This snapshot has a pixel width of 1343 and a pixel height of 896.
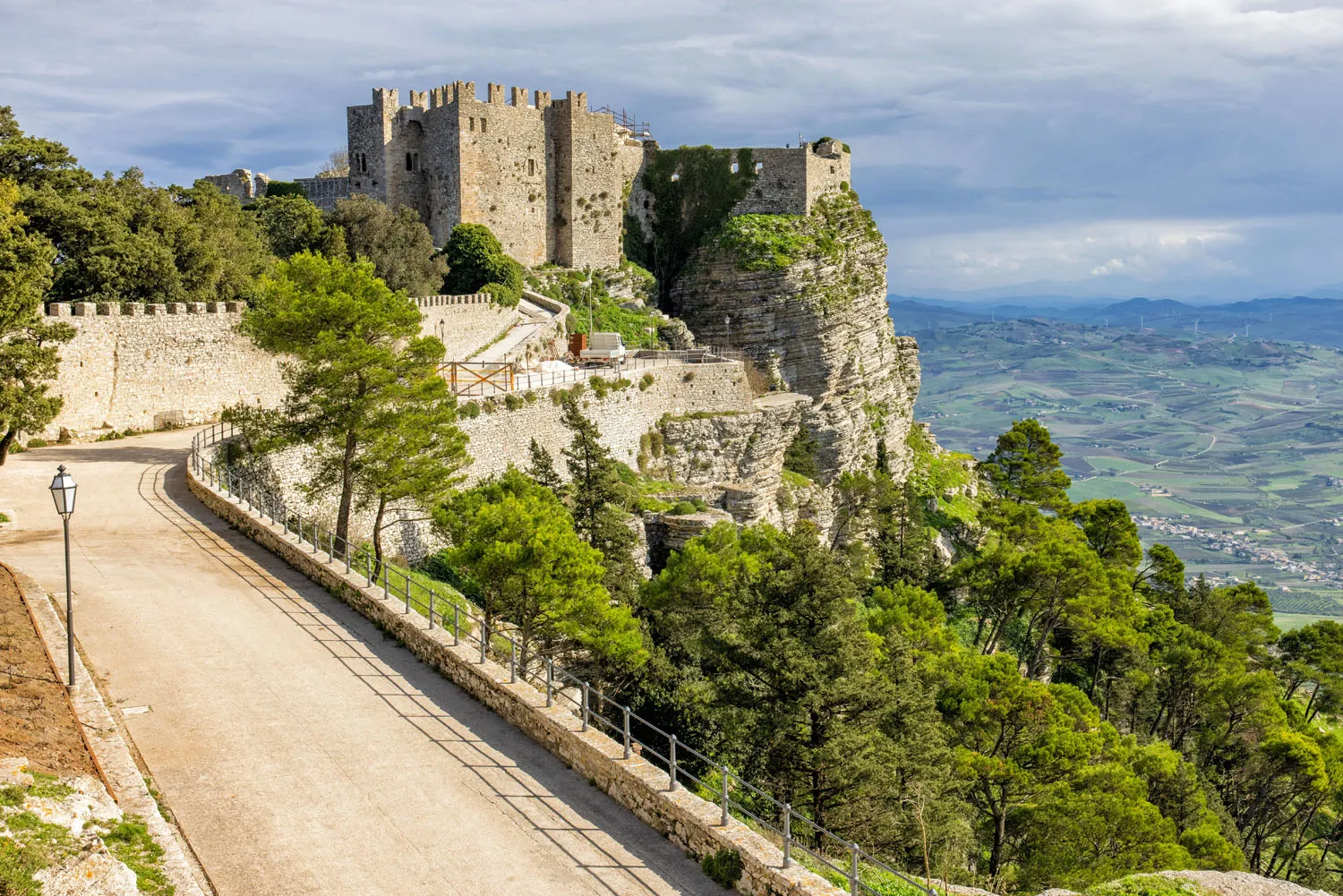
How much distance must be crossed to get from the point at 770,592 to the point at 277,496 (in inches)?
Answer: 532

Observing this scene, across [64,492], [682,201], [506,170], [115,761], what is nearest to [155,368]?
[64,492]

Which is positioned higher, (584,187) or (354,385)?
(584,187)

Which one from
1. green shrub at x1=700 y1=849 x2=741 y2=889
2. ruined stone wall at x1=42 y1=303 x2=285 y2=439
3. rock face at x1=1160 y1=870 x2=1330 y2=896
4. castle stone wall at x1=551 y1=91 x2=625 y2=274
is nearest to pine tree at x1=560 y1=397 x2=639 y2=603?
ruined stone wall at x1=42 y1=303 x2=285 y2=439

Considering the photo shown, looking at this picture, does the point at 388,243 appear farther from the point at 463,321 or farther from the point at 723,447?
the point at 723,447

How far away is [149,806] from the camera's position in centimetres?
1132

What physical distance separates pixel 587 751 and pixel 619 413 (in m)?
28.5

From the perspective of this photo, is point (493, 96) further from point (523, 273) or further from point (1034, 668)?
point (1034, 668)

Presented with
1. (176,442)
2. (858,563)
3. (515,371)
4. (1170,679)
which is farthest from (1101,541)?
(176,442)

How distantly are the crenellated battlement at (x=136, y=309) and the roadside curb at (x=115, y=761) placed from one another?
690 inches

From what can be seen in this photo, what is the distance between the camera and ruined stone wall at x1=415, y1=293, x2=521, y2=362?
45.0m

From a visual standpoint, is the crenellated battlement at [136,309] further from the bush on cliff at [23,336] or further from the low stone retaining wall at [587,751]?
the low stone retaining wall at [587,751]

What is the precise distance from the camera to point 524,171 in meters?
57.7

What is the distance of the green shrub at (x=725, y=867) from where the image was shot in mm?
11055

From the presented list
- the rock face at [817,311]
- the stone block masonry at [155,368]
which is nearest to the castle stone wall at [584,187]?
the rock face at [817,311]
